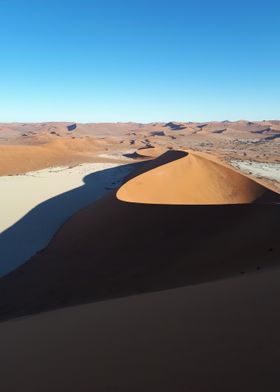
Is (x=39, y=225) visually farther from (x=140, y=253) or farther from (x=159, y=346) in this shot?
(x=159, y=346)

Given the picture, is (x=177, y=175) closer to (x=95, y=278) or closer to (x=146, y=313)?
(x=95, y=278)

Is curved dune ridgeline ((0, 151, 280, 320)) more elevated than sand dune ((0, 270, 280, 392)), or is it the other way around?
sand dune ((0, 270, 280, 392))

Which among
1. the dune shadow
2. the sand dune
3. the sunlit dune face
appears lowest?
the dune shadow

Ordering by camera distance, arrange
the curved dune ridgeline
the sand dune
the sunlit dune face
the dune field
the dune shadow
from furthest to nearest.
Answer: the sunlit dune face, the dune shadow, the curved dune ridgeline, the dune field, the sand dune

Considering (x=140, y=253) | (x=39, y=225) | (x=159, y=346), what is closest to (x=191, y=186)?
(x=39, y=225)

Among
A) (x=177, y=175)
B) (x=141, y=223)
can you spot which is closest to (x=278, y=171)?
(x=177, y=175)

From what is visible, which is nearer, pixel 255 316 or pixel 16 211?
pixel 255 316

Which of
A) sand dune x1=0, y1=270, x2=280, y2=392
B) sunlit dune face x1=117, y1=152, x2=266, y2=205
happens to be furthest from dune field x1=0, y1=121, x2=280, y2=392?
sunlit dune face x1=117, y1=152, x2=266, y2=205

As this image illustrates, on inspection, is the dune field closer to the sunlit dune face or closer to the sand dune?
the sand dune
